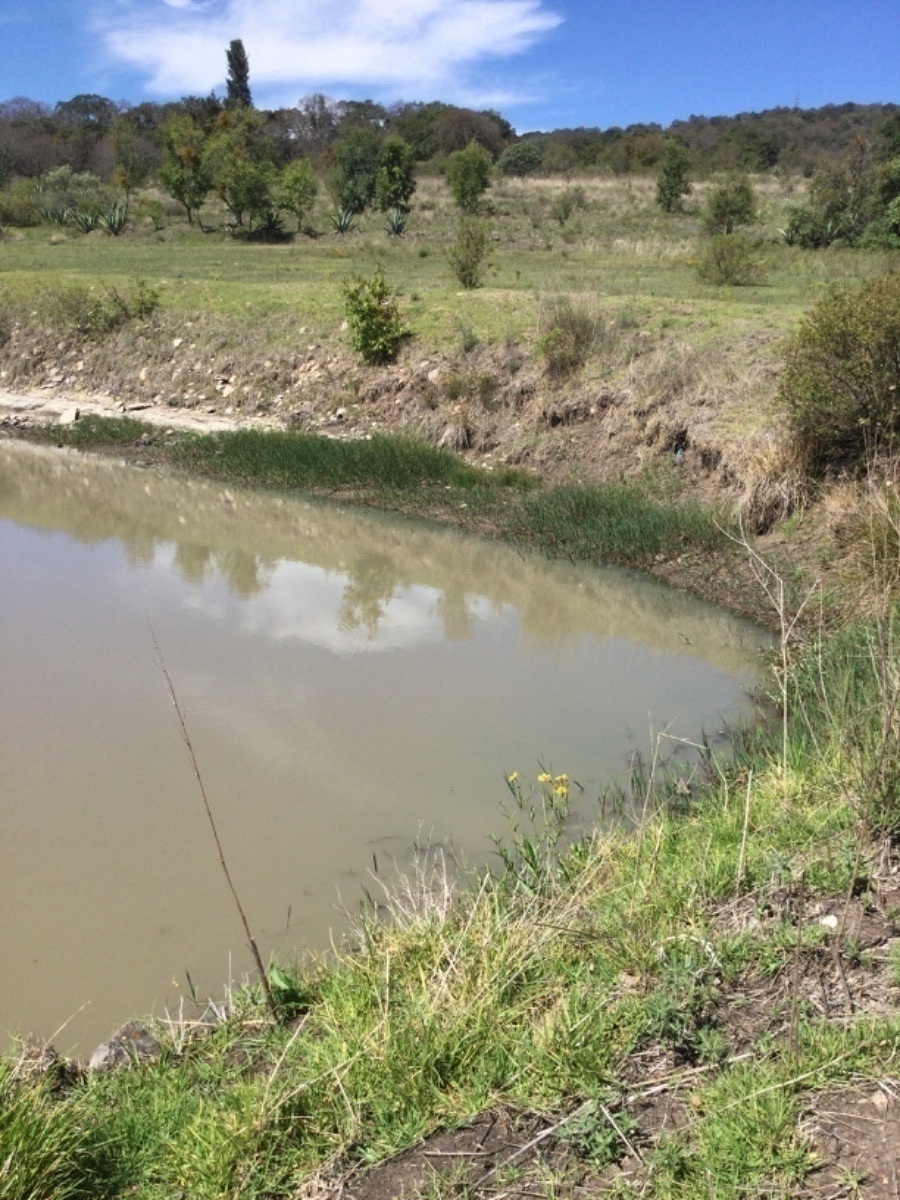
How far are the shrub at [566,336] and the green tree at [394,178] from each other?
24.5m

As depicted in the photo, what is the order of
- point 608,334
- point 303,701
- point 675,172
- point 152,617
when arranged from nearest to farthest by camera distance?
point 303,701 → point 152,617 → point 608,334 → point 675,172

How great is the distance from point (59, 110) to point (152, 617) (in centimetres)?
8736

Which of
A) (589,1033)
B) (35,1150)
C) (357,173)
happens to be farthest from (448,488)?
(357,173)

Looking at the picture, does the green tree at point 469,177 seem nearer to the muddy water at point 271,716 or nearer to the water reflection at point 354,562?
the water reflection at point 354,562

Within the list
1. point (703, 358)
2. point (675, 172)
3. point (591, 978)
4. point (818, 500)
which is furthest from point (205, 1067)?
point (675, 172)

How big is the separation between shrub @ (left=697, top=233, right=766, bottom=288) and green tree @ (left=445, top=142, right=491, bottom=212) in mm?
19096

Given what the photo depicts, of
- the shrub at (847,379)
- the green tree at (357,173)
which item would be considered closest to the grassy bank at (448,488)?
the shrub at (847,379)

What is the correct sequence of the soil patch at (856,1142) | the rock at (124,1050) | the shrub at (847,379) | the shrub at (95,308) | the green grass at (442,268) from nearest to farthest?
1. the soil patch at (856,1142)
2. the rock at (124,1050)
3. the shrub at (847,379)
4. the green grass at (442,268)
5. the shrub at (95,308)

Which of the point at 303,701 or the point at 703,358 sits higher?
the point at 703,358

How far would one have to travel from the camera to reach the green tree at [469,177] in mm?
36500

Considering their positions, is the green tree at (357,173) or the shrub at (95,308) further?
the green tree at (357,173)

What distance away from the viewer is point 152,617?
920 centimetres

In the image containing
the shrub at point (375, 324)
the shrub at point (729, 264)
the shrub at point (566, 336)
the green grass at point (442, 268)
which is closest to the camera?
the shrub at point (566, 336)

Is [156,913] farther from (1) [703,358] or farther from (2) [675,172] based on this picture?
(2) [675,172]
